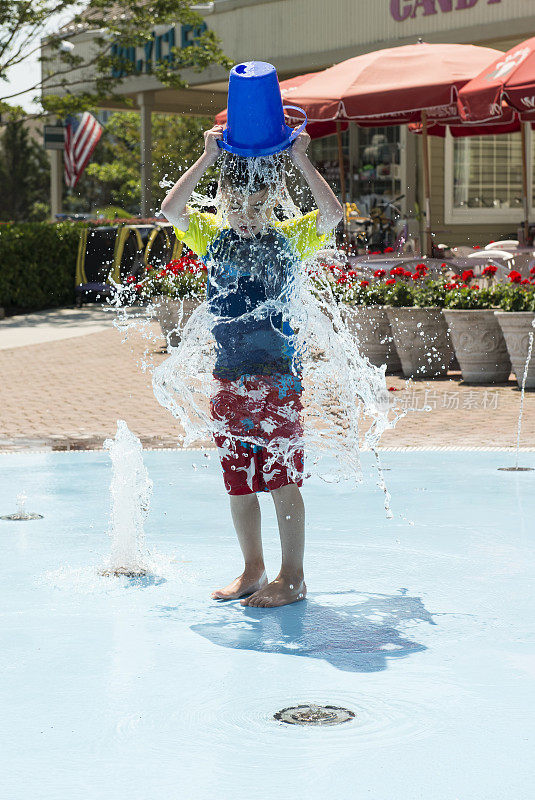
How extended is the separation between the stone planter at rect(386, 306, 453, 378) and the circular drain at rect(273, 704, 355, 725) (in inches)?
342

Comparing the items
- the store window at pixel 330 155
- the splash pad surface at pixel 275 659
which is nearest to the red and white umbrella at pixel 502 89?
the splash pad surface at pixel 275 659

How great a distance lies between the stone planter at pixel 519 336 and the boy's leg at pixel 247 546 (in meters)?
6.45

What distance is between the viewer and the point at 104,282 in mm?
21703

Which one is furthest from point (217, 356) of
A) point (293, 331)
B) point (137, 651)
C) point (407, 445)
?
point (407, 445)

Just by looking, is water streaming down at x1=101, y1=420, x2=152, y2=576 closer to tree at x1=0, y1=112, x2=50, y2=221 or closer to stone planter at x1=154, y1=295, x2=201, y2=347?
stone planter at x1=154, y1=295, x2=201, y2=347

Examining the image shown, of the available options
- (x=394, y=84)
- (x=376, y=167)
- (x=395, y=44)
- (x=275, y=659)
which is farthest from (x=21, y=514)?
(x=376, y=167)

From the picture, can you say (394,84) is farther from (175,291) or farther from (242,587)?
(242,587)

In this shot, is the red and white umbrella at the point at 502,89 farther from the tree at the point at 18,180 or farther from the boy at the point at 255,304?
the tree at the point at 18,180

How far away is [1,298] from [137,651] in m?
17.7

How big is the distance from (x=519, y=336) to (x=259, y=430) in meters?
6.77

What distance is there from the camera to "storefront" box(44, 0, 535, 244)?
21000mm

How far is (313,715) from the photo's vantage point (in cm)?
347

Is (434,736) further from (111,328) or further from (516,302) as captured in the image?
(111,328)

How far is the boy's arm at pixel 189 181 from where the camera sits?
4352 mm
